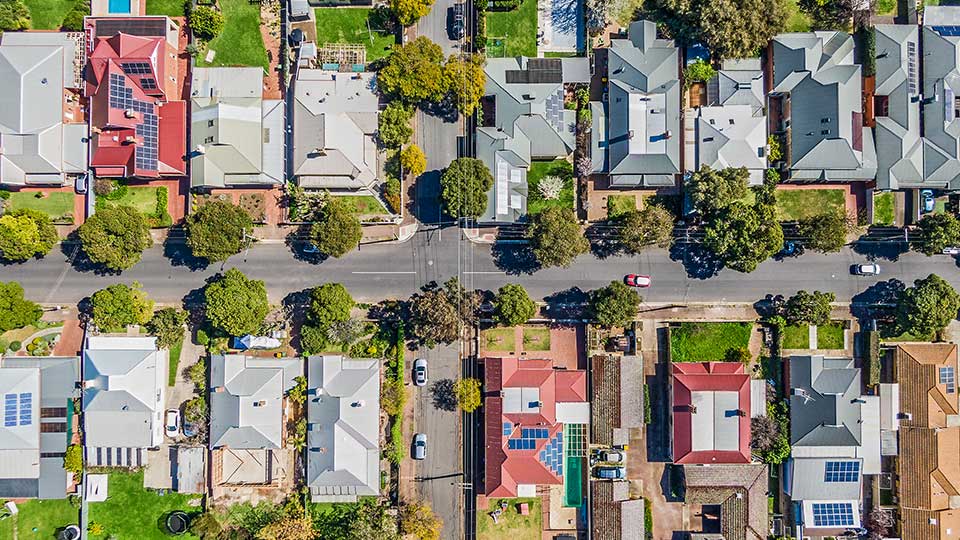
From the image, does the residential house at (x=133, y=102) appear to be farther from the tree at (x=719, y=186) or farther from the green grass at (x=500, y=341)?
the tree at (x=719, y=186)

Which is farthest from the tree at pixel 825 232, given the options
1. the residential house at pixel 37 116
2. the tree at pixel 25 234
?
the tree at pixel 25 234

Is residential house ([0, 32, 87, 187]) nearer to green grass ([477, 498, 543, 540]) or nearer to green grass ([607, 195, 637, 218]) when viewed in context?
green grass ([607, 195, 637, 218])

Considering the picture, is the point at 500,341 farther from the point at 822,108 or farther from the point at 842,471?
the point at 822,108

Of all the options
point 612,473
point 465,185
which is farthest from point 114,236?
point 612,473

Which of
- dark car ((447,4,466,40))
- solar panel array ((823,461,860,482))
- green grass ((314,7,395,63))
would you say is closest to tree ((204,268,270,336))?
green grass ((314,7,395,63))

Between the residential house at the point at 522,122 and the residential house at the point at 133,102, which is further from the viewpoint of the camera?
the residential house at the point at 522,122

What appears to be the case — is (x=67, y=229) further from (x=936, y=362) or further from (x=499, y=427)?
(x=936, y=362)
